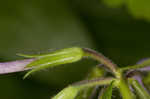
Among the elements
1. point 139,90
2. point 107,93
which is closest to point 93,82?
point 107,93

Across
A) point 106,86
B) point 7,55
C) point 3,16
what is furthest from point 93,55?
point 3,16

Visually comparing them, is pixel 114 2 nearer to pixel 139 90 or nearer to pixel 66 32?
pixel 66 32

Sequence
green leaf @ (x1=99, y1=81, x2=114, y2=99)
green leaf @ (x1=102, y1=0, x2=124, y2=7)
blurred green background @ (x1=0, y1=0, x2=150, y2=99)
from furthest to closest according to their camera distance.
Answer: blurred green background @ (x1=0, y1=0, x2=150, y2=99) < green leaf @ (x1=102, y1=0, x2=124, y2=7) < green leaf @ (x1=99, y1=81, x2=114, y2=99)

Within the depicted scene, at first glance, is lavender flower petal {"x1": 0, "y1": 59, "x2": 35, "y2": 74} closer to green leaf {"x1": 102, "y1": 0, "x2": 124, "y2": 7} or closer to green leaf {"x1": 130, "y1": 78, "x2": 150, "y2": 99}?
green leaf {"x1": 130, "y1": 78, "x2": 150, "y2": 99}

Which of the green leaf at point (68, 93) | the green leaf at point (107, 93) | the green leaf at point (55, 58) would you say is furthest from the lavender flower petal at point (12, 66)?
the green leaf at point (107, 93)

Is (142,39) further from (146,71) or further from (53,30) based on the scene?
(146,71)

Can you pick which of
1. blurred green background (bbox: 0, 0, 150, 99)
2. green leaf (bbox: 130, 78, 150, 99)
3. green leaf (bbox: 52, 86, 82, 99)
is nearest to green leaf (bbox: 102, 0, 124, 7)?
blurred green background (bbox: 0, 0, 150, 99)

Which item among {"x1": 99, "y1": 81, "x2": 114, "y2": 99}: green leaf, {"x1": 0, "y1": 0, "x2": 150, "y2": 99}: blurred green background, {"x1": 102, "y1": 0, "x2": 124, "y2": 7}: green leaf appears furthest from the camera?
{"x1": 0, "y1": 0, "x2": 150, "y2": 99}: blurred green background
